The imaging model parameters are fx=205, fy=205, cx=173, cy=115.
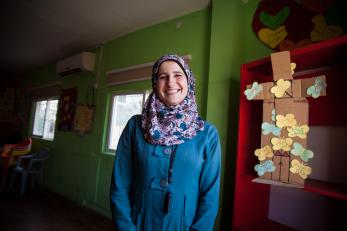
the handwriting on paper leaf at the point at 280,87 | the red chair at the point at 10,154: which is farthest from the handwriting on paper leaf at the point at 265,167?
the red chair at the point at 10,154

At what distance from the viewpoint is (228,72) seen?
160 cm

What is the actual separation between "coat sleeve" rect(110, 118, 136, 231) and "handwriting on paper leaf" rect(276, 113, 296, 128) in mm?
753

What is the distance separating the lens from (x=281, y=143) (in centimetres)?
106

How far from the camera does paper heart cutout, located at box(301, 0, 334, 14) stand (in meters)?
1.33

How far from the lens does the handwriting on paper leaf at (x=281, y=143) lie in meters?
1.04

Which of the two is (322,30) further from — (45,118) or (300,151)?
(45,118)

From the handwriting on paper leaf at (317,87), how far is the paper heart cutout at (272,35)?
2.17 ft

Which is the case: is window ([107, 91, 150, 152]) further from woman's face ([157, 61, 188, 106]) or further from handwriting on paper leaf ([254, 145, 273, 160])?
handwriting on paper leaf ([254, 145, 273, 160])

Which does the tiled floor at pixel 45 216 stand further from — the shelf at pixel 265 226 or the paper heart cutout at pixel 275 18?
the paper heart cutout at pixel 275 18

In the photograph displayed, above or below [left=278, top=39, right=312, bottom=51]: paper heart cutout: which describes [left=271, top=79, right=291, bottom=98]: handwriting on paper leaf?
below

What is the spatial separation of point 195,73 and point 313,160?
1186 millimetres

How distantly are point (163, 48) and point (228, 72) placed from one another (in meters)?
0.95

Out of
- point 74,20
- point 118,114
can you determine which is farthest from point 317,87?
point 74,20

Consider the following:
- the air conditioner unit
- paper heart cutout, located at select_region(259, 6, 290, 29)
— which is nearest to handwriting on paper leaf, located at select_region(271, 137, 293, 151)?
paper heart cutout, located at select_region(259, 6, 290, 29)
